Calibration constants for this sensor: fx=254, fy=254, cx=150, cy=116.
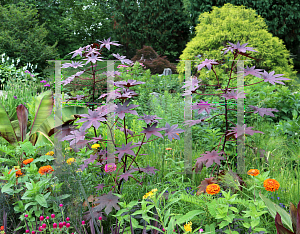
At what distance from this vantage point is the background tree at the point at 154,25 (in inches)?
537

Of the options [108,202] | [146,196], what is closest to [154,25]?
[108,202]

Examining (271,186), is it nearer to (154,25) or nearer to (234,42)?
(234,42)

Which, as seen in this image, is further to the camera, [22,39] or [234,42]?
[22,39]

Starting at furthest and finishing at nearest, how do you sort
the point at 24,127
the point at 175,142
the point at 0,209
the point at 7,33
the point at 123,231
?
the point at 7,33
the point at 175,142
the point at 24,127
the point at 0,209
the point at 123,231

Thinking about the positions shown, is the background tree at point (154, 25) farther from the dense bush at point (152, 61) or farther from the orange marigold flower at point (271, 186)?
the orange marigold flower at point (271, 186)

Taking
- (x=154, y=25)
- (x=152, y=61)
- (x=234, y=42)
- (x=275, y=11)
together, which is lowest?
(x=152, y=61)

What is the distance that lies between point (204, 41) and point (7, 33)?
6274mm

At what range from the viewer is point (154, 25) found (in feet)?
45.3

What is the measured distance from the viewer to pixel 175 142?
294cm

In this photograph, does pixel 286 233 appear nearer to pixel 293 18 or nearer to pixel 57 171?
pixel 57 171

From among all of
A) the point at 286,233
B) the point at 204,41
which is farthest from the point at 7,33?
the point at 286,233

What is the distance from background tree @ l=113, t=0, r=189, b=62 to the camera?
13.6 m

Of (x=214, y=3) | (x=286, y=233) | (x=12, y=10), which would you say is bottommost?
(x=286, y=233)

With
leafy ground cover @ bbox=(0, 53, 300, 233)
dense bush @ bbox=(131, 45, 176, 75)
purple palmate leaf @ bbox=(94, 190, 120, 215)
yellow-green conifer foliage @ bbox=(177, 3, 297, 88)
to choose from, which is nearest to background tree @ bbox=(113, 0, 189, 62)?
dense bush @ bbox=(131, 45, 176, 75)
